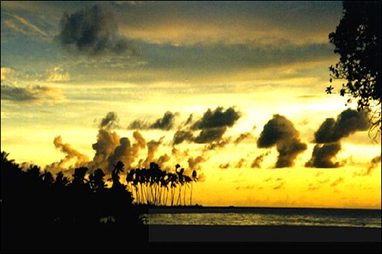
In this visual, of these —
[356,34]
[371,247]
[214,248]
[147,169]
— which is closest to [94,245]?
[214,248]

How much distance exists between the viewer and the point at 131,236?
1635 inches

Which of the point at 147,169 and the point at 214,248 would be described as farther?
the point at 147,169

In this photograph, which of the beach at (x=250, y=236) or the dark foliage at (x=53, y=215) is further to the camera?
the beach at (x=250, y=236)

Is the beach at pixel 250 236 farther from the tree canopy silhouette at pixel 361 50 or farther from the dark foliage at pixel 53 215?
the tree canopy silhouette at pixel 361 50

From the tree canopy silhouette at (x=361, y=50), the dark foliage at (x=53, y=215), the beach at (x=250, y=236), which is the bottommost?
the beach at (x=250, y=236)

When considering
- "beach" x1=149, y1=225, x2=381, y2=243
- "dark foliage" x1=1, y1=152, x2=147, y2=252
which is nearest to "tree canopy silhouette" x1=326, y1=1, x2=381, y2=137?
"dark foliage" x1=1, y1=152, x2=147, y2=252

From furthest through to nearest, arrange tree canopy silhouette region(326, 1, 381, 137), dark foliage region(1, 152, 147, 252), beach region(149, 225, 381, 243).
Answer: beach region(149, 225, 381, 243), dark foliage region(1, 152, 147, 252), tree canopy silhouette region(326, 1, 381, 137)

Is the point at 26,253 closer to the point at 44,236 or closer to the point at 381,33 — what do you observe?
the point at 44,236

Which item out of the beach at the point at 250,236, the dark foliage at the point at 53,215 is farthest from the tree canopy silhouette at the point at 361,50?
the beach at the point at 250,236

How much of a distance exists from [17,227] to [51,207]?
4349 mm

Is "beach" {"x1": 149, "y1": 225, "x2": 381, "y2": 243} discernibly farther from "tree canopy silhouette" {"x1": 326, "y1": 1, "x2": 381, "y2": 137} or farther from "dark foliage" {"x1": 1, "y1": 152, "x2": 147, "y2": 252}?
"tree canopy silhouette" {"x1": 326, "y1": 1, "x2": 381, "y2": 137}

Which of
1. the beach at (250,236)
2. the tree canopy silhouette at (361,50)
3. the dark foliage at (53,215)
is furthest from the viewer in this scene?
the beach at (250,236)

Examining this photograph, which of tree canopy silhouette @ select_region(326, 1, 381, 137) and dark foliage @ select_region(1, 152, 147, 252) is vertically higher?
tree canopy silhouette @ select_region(326, 1, 381, 137)

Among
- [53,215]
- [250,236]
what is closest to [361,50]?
[53,215]
